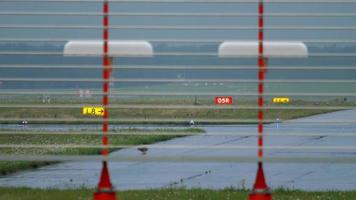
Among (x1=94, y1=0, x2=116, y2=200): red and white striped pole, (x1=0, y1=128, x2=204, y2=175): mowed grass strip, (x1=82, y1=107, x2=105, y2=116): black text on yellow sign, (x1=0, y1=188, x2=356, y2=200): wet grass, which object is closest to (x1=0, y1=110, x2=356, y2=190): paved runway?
(x1=0, y1=128, x2=204, y2=175): mowed grass strip


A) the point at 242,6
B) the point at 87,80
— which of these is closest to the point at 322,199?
the point at 242,6

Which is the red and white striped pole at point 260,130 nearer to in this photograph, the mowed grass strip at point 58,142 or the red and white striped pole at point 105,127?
the red and white striped pole at point 105,127

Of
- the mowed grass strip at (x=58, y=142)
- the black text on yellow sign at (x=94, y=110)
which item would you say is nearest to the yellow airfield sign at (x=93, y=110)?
the black text on yellow sign at (x=94, y=110)

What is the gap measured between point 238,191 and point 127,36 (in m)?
2.95

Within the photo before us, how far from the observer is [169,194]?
9648 millimetres

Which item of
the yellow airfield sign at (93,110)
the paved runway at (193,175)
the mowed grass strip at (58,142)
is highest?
the yellow airfield sign at (93,110)

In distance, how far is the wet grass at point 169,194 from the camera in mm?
9344

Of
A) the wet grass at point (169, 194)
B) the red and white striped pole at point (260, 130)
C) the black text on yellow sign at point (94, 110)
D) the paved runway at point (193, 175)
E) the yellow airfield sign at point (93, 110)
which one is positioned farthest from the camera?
the paved runway at point (193, 175)

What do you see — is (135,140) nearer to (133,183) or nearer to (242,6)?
(133,183)

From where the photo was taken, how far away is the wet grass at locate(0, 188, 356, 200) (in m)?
9.34

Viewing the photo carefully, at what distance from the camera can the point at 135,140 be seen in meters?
20.3

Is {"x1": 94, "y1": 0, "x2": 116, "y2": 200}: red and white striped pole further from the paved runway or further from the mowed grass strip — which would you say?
the mowed grass strip

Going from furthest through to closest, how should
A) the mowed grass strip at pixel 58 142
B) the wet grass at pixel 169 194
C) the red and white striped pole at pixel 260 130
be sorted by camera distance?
the mowed grass strip at pixel 58 142 → the wet grass at pixel 169 194 → the red and white striped pole at pixel 260 130

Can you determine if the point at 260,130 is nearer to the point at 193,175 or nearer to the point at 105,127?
the point at 105,127
